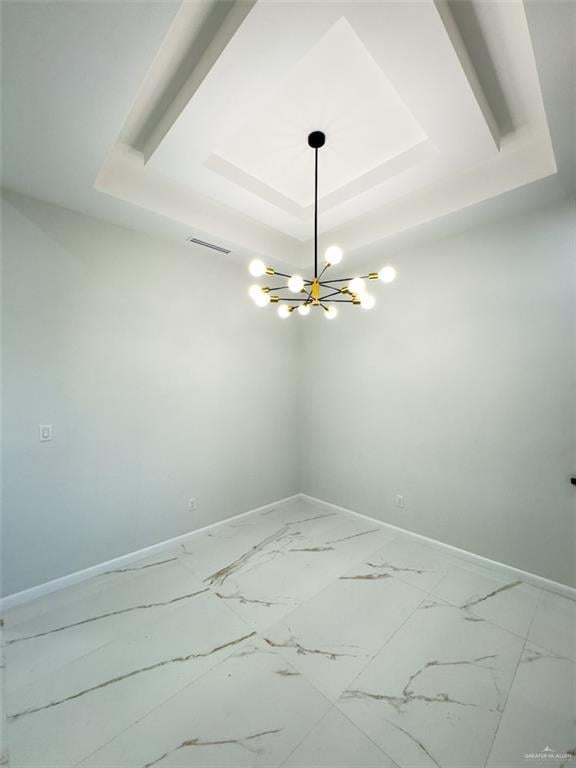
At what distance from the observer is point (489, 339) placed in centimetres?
263

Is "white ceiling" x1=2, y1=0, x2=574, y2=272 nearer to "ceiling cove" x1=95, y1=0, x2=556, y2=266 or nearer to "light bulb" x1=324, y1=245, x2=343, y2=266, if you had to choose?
"ceiling cove" x1=95, y1=0, x2=556, y2=266

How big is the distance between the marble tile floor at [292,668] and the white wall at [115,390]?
510mm

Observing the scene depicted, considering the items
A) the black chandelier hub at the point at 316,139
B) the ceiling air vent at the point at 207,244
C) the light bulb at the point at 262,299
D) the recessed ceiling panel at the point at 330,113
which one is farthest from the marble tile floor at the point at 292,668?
the black chandelier hub at the point at 316,139

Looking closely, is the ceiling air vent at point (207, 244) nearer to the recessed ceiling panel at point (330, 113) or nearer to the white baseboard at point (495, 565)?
the recessed ceiling panel at point (330, 113)

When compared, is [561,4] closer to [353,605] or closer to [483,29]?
[483,29]

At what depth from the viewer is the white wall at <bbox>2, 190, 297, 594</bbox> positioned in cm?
222

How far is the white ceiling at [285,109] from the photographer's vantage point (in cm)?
131

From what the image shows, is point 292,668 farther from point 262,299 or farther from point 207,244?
point 207,244

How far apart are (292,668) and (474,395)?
2.39m

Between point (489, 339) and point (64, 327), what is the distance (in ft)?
11.3

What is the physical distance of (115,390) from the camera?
2643 millimetres

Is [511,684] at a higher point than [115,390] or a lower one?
lower

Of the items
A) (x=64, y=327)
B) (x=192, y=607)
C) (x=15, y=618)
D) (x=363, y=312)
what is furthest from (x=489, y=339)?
(x=15, y=618)

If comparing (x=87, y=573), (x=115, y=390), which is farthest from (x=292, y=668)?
(x=115, y=390)
